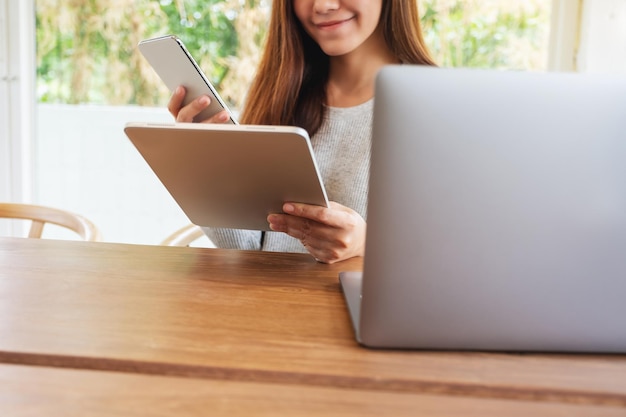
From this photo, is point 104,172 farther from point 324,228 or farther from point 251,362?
point 251,362

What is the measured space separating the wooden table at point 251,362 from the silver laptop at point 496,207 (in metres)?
0.04

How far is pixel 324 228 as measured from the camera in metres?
0.88

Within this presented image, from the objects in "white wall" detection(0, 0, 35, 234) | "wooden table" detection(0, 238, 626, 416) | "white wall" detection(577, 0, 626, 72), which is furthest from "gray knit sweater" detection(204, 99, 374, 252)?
"white wall" detection(0, 0, 35, 234)

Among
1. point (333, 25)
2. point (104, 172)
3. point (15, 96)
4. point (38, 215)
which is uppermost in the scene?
point (333, 25)

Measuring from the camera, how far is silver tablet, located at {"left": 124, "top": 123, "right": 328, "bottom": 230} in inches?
28.1

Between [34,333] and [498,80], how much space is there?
50 centimetres

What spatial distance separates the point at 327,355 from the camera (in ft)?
1.80

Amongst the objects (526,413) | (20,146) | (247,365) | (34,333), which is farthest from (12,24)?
(526,413)

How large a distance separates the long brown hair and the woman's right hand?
327mm

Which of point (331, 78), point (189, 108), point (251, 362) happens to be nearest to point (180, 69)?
point (189, 108)

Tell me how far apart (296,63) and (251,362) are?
101 cm

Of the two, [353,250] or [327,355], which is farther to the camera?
[353,250]

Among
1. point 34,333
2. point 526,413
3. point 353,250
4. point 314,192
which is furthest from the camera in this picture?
point 353,250

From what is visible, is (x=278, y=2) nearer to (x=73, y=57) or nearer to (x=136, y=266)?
(x=136, y=266)
